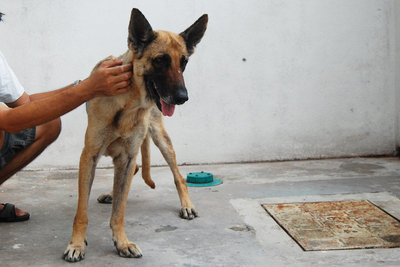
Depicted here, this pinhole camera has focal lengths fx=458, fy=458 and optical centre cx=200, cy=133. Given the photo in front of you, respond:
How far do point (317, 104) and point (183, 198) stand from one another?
2470 millimetres

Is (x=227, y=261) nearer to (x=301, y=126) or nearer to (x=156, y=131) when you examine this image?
(x=156, y=131)

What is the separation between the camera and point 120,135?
2672mm

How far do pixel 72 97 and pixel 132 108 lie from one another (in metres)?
0.38

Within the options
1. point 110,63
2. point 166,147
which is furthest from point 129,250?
point 166,147

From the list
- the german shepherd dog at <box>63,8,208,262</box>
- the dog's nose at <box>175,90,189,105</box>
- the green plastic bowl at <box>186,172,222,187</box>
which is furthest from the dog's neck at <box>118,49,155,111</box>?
the green plastic bowl at <box>186,172,222,187</box>

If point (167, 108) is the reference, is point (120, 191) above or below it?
below

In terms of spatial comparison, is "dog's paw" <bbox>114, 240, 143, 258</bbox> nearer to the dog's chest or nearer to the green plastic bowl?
the dog's chest

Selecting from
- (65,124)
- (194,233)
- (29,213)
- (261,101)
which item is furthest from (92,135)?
(261,101)

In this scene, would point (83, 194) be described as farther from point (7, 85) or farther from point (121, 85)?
point (7, 85)

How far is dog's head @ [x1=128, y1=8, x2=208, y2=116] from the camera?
2.38 meters

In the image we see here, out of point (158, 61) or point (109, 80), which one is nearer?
point (109, 80)

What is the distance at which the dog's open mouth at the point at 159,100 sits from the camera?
2.46 meters

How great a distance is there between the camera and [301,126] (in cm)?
532

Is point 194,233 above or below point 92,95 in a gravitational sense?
below
